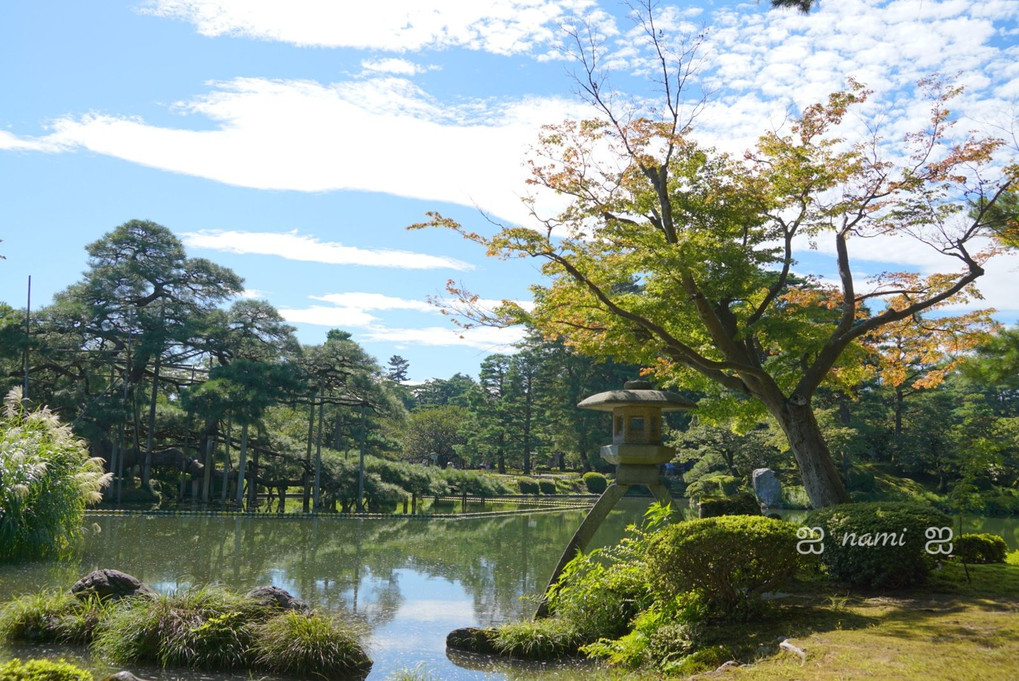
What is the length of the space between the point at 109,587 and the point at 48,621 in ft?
2.03

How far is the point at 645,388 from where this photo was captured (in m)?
9.38

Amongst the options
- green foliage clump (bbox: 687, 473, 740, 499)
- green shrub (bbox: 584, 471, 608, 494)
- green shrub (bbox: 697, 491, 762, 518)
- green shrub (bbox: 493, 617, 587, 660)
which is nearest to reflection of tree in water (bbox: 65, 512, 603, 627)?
green shrub (bbox: 493, 617, 587, 660)

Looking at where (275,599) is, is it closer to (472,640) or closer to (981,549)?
(472,640)

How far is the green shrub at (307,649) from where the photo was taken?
582 centimetres

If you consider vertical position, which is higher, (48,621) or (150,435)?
(150,435)

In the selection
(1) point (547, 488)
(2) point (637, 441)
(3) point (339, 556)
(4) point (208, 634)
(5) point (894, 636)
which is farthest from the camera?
(1) point (547, 488)

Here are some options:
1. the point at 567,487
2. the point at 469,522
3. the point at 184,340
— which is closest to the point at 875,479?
the point at 567,487

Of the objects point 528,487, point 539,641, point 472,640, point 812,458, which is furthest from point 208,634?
point 528,487

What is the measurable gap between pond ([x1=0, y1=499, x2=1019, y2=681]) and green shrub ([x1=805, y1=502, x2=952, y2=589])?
2.22 m

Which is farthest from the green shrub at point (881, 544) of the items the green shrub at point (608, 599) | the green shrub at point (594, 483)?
the green shrub at point (594, 483)

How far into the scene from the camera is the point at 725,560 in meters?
5.79

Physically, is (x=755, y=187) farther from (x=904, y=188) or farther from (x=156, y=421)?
(x=156, y=421)

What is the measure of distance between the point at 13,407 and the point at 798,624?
1180cm

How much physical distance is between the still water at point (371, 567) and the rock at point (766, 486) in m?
7.85
